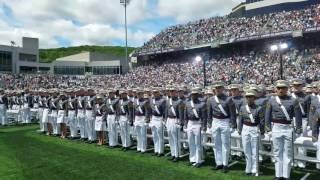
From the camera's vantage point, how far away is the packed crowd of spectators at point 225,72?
39.4 metres

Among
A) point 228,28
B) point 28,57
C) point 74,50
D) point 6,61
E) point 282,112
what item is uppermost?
point 74,50

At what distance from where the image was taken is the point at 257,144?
1041cm

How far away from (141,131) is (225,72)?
32.3m

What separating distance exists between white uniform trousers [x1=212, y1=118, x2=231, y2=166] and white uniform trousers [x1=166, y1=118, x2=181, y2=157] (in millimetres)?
1820

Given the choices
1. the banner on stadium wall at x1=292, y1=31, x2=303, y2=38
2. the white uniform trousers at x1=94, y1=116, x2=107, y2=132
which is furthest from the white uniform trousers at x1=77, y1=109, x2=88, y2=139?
the banner on stadium wall at x1=292, y1=31, x2=303, y2=38

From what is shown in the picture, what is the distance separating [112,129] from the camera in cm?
1620

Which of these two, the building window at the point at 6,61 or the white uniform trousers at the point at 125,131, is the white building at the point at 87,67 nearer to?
the building window at the point at 6,61

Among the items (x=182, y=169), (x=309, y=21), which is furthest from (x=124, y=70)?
(x=182, y=169)

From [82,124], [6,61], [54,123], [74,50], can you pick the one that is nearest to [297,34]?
[54,123]

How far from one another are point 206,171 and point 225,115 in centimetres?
152

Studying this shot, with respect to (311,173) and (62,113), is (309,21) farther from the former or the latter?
(311,173)

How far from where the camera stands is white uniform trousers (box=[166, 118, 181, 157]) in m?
13.1

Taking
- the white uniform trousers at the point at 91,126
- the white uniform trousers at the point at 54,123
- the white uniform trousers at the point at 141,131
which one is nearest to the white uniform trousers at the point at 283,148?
the white uniform trousers at the point at 141,131

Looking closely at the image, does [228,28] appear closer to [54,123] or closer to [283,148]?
[54,123]
